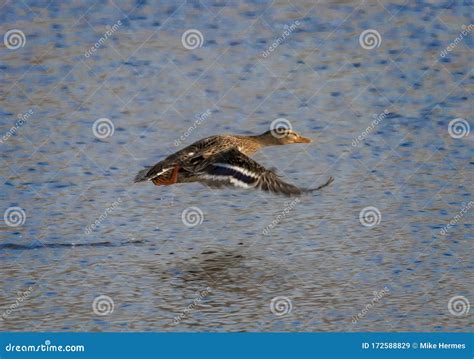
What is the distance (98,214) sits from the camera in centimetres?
1285

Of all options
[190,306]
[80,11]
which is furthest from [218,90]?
[190,306]
